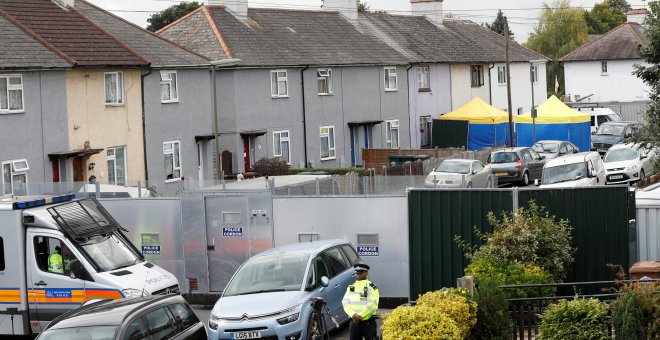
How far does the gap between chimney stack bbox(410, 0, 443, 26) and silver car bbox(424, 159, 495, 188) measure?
84.1ft

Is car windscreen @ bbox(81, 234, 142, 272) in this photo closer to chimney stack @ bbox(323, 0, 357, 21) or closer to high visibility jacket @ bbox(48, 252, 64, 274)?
high visibility jacket @ bbox(48, 252, 64, 274)

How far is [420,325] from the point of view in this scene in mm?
13586

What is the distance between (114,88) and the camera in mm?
37562

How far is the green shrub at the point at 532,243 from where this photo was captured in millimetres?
18734

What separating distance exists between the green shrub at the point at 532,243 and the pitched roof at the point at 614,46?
62603 millimetres

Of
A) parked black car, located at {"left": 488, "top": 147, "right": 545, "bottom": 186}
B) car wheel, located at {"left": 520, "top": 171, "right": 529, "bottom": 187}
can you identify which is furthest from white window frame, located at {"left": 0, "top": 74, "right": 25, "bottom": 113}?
car wheel, located at {"left": 520, "top": 171, "right": 529, "bottom": 187}

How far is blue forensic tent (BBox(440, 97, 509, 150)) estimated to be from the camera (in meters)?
55.8

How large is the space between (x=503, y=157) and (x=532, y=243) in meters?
26.5

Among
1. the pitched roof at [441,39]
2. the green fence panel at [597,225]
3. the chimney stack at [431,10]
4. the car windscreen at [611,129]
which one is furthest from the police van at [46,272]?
the chimney stack at [431,10]

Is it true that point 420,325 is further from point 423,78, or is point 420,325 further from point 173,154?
point 423,78

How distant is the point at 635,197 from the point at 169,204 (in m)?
9.49

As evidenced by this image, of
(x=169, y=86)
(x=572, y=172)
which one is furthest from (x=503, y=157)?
(x=169, y=86)

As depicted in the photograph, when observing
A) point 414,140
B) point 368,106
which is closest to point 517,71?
point 414,140

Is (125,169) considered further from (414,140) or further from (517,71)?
(517,71)
